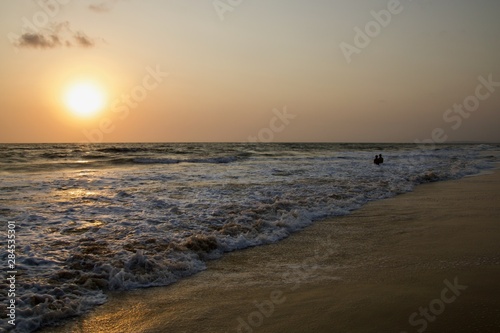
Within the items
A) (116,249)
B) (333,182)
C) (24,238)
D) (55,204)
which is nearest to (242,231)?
(116,249)

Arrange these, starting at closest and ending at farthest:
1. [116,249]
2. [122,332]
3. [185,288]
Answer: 1. [122,332]
2. [185,288]
3. [116,249]

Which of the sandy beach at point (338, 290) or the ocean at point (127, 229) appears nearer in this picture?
the sandy beach at point (338, 290)

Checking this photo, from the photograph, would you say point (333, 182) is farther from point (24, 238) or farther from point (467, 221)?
point (24, 238)

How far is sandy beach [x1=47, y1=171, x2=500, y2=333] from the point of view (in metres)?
4.20

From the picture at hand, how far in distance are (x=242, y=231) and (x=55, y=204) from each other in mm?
6364

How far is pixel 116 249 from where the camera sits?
685cm

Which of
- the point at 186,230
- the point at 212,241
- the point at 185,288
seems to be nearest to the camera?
the point at 185,288

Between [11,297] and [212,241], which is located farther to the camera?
[212,241]

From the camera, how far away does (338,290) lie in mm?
5082

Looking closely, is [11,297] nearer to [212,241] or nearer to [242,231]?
[212,241]

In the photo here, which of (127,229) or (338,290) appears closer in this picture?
(338,290)

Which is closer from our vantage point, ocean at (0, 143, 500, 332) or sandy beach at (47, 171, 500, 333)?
sandy beach at (47, 171, 500, 333)

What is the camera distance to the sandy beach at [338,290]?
4199mm

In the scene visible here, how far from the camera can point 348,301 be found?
15.5ft
